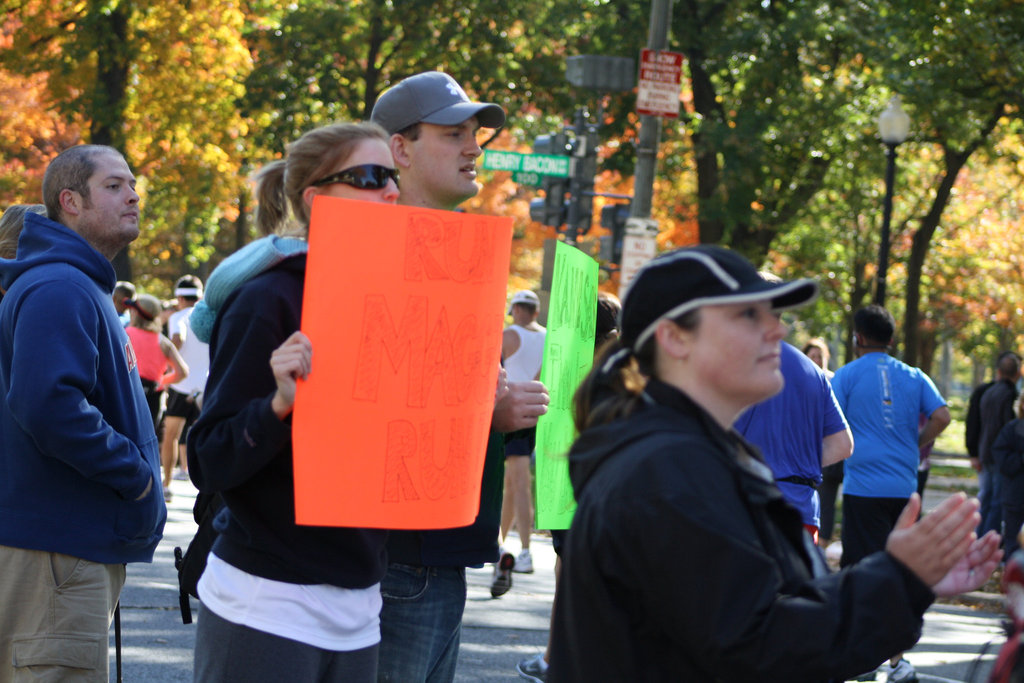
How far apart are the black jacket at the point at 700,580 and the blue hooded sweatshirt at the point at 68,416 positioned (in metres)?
1.85

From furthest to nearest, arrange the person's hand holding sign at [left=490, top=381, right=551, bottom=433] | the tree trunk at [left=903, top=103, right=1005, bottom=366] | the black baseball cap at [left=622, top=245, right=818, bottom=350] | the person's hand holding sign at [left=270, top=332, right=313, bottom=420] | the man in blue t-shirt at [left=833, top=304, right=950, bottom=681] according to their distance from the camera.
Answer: the tree trunk at [left=903, top=103, right=1005, bottom=366] → the man in blue t-shirt at [left=833, top=304, right=950, bottom=681] → the person's hand holding sign at [left=490, top=381, right=551, bottom=433] → the person's hand holding sign at [left=270, top=332, right=313, bottom=420] → the black baseball cap at [left=622, top=245, right=818, bottom=350]

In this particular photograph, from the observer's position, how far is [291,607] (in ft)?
8.68

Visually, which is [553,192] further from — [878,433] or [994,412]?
[878,433]

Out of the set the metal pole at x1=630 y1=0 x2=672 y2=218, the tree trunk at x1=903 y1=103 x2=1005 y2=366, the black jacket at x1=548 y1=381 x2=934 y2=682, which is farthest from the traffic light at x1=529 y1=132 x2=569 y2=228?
the black jacket at x1=548 y1=381 x2=934 y2=682

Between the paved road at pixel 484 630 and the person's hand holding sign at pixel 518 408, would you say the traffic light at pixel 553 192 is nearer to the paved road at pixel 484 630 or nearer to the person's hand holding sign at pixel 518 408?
the paved road at pixel 484 630

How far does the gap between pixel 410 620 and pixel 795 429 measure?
10.8 feet

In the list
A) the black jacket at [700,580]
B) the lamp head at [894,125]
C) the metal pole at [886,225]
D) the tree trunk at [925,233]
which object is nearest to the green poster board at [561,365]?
the black jacket at [700,580]

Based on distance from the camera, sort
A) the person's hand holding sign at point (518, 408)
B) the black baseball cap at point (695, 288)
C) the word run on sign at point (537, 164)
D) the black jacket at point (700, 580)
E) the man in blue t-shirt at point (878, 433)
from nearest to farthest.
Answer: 1. the black jacket at point (700, 580)
2. the black baseball cap at point (695, 288)
3. the person's hand holding sign at point (518, 408)
4. the man in blue t-shirt at point (878, 433)
5. the word run on sign at point (537, 164)

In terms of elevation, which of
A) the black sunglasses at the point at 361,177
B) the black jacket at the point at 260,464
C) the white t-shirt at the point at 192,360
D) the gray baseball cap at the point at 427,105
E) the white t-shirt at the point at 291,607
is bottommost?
the white t-shirt at the point at 192,360

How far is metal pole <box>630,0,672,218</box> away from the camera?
1320cm

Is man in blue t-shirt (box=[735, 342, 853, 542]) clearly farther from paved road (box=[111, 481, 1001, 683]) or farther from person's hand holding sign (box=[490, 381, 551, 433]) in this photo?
person's hand holding sign (box=[490, 381, 551, 433])

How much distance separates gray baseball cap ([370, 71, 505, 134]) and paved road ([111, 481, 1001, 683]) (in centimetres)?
363

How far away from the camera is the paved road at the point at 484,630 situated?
6754 mm

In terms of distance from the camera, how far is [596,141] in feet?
47.3
